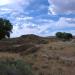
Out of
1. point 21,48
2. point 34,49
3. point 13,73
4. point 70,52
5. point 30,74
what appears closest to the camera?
point 13,73

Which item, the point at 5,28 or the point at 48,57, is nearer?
the point at 48,57

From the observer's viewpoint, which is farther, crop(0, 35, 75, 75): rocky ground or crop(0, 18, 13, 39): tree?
crop(0, 18, 13, 39): tree

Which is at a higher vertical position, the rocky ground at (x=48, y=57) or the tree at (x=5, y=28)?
the tree at (x=5, y=28)

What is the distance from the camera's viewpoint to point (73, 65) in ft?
95.6

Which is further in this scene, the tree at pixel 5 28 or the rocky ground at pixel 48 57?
the tree at pixel 5 28

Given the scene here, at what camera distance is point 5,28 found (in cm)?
8988

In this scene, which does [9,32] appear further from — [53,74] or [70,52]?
[53,74]

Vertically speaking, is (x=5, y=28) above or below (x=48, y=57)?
above

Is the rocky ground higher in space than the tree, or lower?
lower

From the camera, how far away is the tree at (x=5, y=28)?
89.6m

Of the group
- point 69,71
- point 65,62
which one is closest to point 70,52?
point 65,62

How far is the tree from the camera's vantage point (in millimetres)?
89562

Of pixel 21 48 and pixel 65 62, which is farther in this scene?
pixel 21 48

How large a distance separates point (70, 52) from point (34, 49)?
24.4ft
